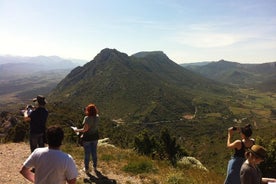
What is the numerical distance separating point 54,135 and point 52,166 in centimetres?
49

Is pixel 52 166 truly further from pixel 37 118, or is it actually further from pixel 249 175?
pixel 37 118

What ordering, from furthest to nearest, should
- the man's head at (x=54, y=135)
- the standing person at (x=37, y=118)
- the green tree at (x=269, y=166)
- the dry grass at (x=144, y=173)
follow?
the green tree at (x=269, y=166)
the dry grass at (x=144, y=173)
the standing person at (x=37, y=118)
the man's head at (x=54, y=135)

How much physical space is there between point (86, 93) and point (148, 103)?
3768 centimetres

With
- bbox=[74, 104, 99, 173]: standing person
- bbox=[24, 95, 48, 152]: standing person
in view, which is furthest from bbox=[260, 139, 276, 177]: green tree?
bbox=[24, 95, 48, 152]: standing person

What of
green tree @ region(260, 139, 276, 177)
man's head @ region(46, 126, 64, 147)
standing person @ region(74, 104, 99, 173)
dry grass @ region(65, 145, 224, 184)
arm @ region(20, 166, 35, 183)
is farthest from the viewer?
green tree @ region(260, 139, 276, 177)

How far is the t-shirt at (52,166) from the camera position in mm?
4895

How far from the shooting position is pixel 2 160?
1273cm

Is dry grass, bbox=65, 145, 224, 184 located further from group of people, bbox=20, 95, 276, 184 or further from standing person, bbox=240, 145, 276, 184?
standing person, bbox=240, 145, 276, 184

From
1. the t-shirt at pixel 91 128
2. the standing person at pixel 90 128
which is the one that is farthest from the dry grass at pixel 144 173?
the t-shirt at pixel 91 128

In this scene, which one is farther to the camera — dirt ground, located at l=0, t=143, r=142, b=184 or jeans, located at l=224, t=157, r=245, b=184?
dirt ground, located at l=0, t=143, r=142, b=184

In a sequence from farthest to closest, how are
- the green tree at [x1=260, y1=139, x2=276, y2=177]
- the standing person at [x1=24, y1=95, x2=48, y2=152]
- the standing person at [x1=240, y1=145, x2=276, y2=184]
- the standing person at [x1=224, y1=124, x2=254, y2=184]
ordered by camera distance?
the green tree at [x1=260, y1=139, x2=276, y2=177] < the standing person at [x1=24, y1=95, x2=48, y2=152] < the standing person at [x1=224, y1=124, x2=254, y2=184] < the standing person at [x1=240, y1=145, x2=276, y2=184]

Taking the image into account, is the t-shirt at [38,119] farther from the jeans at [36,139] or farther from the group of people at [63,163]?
the group of people at [63,163]

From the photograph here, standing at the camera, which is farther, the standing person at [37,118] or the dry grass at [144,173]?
the dry grass at [144,173]

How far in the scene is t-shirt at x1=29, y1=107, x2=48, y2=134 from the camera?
9602mm
